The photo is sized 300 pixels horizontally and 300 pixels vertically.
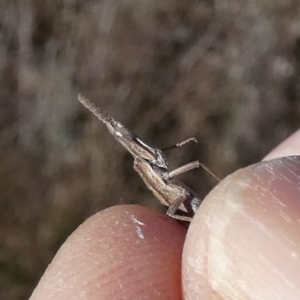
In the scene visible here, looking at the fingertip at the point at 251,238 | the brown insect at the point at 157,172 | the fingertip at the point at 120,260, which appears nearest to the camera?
the fingertip at the point at 251,238

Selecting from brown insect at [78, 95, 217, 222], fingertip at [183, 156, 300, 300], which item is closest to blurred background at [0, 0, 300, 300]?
brown insect at [78, 95, 217, 222]

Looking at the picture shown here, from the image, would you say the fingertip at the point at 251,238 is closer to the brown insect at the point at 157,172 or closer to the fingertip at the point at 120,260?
the fingertip at the point at 120,260

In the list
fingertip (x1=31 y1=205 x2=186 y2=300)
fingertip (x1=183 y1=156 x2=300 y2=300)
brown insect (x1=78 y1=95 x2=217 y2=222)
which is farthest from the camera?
brown insect (x1=78 y1=95 x2=217 y2=222)

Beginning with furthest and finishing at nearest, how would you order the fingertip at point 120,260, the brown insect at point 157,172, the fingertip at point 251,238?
the brown insect at point 157,172
the fingertip at point 120,260
the fingertip at point 251,238

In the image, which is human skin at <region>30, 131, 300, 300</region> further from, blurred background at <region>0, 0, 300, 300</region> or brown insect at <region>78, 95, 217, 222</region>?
blurred background at <region>0, 0, 300, 300</region>

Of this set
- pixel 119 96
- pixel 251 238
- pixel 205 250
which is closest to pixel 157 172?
pixel 205 250

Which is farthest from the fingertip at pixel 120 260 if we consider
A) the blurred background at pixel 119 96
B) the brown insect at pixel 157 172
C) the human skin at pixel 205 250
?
the blurred background at pixel 119 96

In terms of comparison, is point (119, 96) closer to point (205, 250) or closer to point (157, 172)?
point (157, 172)
